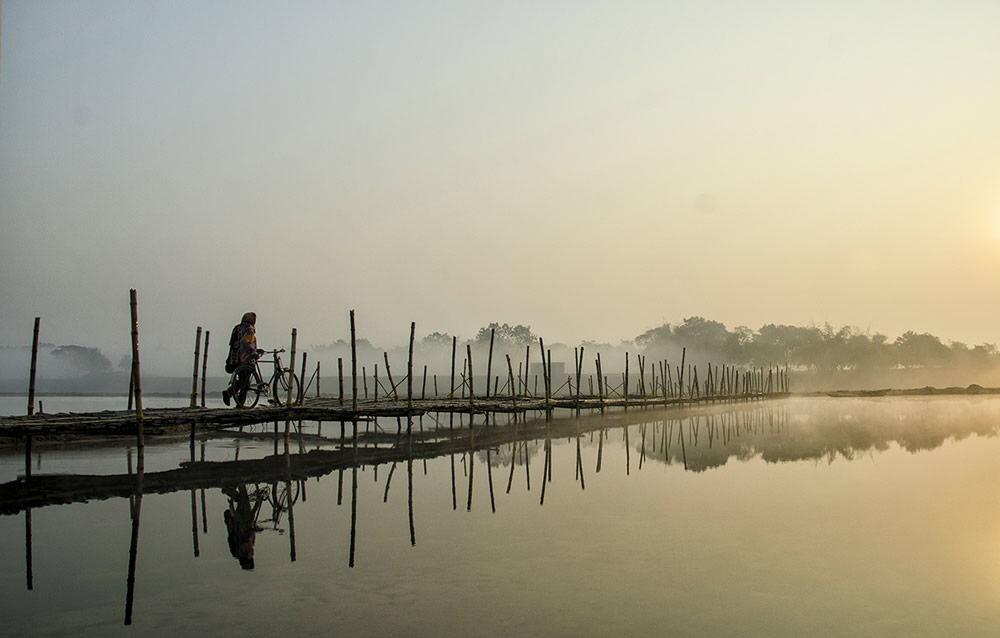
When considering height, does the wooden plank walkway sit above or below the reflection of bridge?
above

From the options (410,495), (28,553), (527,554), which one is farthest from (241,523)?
(527,554)

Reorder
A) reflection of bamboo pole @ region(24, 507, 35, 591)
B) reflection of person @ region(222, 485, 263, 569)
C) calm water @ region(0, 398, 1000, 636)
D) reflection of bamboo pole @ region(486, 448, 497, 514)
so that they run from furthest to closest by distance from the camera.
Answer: reflection of bamboo pole @ region(486, 448, 497, 514) → reflection of person @ region(222, 485, 263, 569) → reflection of bamboo pole @ region(24, 507, 35, 591) → calm water @ region(0, 398, 1000, 636)

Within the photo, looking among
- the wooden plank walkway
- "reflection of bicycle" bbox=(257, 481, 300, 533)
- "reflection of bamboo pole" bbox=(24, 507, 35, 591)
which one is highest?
the wooden plank walkway

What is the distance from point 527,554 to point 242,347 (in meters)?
10.8

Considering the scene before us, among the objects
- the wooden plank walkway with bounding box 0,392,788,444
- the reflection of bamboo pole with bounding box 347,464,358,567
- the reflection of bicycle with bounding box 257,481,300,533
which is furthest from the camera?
the wooden plank walkway with bounding box 0,392,788,444

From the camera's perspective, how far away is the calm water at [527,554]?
6492mm

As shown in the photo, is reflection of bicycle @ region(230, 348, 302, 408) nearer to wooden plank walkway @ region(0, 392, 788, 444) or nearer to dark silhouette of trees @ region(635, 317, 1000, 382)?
wooden plank walkway @ region(0, 392, 788, 444)

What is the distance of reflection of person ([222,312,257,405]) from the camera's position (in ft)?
56.9

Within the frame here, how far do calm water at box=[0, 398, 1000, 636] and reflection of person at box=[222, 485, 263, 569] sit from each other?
0.22 feet

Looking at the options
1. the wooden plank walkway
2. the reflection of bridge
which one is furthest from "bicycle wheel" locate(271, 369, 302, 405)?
the reflection of bridge

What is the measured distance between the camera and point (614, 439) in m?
24.8

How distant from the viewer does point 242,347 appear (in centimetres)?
1748

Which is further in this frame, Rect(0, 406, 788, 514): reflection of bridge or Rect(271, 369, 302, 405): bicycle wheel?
Rect(271, 369, 302, 405): bicycle wheel

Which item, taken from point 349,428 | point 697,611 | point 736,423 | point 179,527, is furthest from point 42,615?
point 736,423
